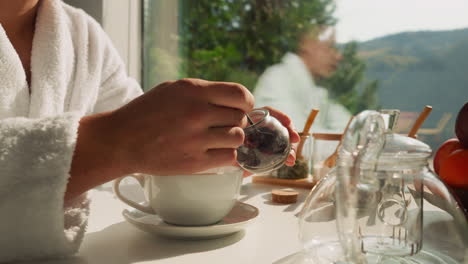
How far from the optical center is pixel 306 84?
1581mm

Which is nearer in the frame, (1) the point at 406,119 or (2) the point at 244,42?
(1) the point at 406,119

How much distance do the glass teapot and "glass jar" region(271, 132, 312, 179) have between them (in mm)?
481

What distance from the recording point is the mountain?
1333 mm

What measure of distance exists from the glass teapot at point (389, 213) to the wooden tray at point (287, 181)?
446mm

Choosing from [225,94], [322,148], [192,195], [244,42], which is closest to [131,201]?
[192,195]

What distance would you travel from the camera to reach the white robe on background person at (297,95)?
5.01ft

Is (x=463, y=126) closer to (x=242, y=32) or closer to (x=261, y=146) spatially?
(x=261, y=146)

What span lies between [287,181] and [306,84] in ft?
2.45

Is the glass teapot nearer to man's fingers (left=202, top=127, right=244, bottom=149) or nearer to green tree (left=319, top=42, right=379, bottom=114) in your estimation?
man's fingers (left=202, top=127, right=244, bottom=149)

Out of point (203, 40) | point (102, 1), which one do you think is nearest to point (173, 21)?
point (203, 40)

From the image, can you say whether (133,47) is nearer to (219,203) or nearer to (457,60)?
(457,60)

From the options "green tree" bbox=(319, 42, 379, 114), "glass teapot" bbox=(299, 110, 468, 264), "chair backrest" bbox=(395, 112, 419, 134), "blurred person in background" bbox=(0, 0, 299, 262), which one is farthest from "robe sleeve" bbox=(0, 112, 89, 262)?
"green tree" bbox=(319, 42, 379, 114)

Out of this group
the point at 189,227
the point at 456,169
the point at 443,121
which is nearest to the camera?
the point at 189,227

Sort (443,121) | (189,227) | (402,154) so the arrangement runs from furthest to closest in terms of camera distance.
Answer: (443,121), (189,227), (402,154)
